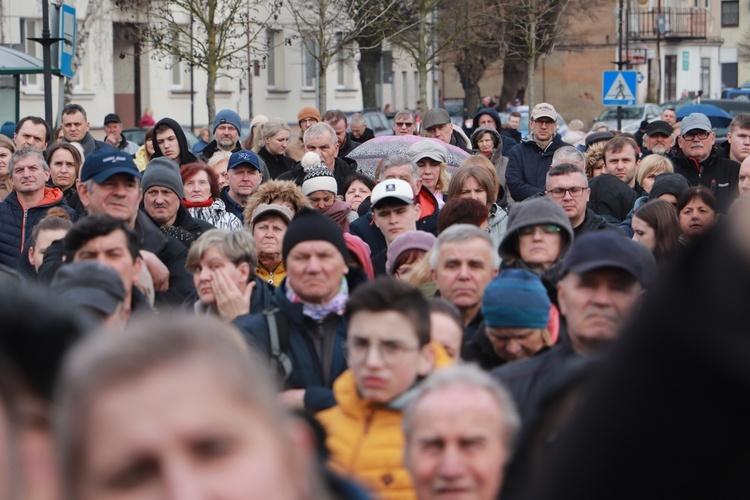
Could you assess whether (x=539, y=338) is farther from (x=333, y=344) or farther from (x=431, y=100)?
(x=431, y=100)

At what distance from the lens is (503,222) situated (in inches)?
391

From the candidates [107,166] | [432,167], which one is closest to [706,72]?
[432,167]

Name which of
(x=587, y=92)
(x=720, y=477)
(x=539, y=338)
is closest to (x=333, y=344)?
(x=539, y=338)

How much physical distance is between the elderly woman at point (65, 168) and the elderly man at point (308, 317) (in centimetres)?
581

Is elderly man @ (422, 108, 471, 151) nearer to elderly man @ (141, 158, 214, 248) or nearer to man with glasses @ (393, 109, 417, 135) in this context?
man with glasses @ (393, 109, 417, 135)

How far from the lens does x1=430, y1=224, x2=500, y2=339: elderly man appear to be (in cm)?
651

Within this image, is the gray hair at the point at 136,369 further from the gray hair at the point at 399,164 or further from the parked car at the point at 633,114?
the parked car at the point at 633,114

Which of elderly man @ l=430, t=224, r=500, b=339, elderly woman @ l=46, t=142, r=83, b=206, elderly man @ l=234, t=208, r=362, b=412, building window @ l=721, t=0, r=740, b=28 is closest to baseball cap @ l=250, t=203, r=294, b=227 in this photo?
elderly man @ l=430, t=224, r=500, b=339

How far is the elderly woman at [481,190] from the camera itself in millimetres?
9742

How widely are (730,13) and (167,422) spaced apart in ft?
305

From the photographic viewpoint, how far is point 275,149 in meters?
14.3

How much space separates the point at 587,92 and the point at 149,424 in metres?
70.5

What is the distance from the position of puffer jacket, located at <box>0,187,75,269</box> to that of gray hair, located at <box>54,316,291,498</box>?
27.8 feet

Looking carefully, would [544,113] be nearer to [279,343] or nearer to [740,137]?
[740,137]
